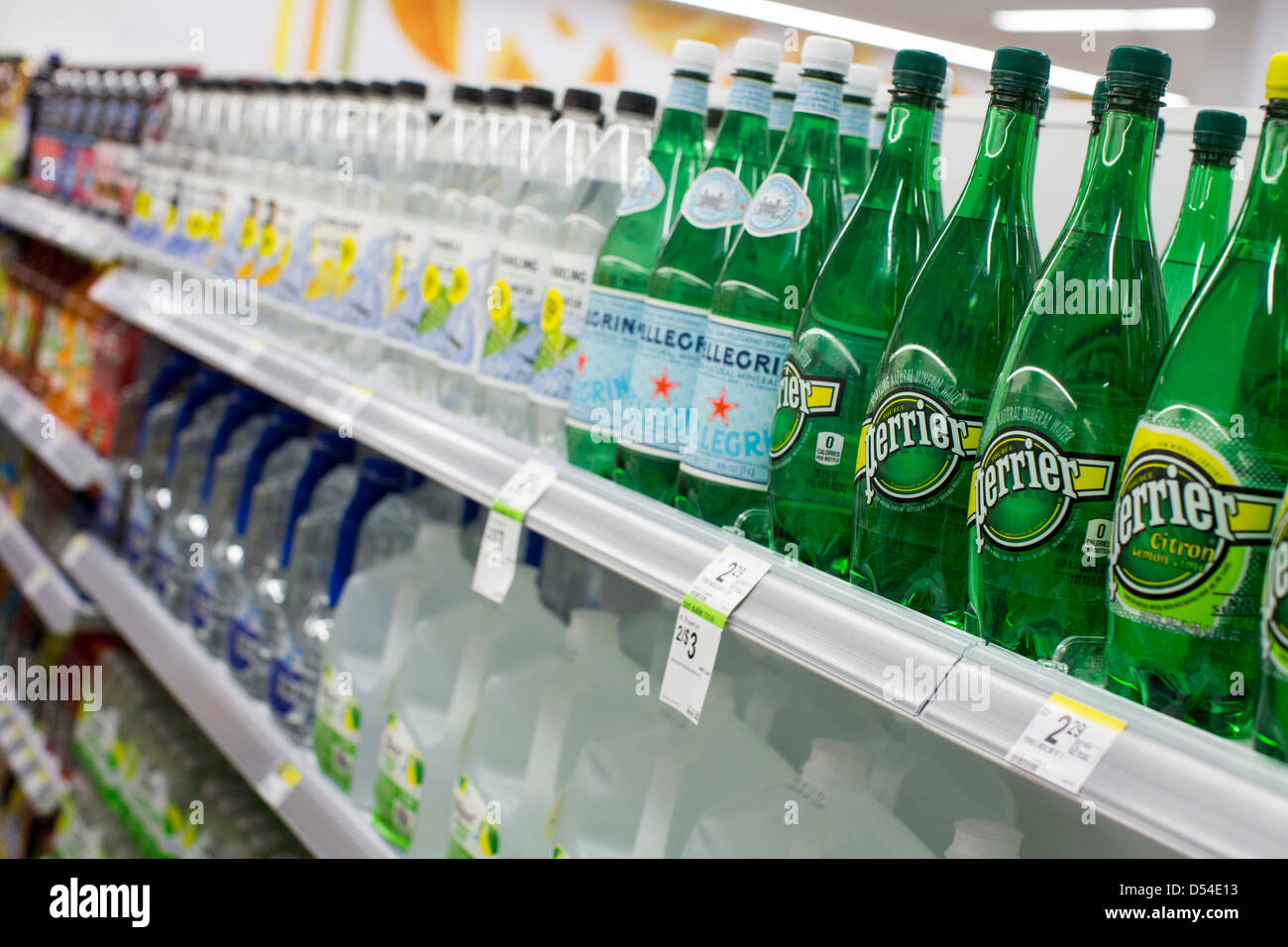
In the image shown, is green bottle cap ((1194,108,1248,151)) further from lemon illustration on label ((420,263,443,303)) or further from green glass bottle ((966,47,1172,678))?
lemon illustration on label ((420,263,443,303))

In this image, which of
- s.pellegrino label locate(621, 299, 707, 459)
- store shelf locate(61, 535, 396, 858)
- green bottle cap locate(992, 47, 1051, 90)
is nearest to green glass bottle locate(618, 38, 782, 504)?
s.pellegrino label locate(621, 299, 707, 459)

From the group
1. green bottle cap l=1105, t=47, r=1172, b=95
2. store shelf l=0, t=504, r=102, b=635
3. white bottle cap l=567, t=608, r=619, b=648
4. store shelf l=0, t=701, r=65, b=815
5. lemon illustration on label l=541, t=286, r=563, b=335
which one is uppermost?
green bottle cap l=1105, t=47, r=1172, b=95

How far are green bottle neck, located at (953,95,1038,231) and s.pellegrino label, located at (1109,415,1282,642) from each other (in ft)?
0.91

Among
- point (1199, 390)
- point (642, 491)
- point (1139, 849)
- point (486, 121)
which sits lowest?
point (1139, 849)

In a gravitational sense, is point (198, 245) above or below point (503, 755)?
above

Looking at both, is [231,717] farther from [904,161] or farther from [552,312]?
[904,161]

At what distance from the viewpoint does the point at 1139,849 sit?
105 cm

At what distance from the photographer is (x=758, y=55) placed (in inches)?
44.0

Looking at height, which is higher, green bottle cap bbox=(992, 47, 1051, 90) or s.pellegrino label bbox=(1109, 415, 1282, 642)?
green bottle cap bbox=(992, 47, 1051, 90)

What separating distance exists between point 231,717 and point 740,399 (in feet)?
4.11

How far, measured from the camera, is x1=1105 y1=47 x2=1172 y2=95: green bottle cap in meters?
0.73

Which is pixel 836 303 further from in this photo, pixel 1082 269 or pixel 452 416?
pixel 452 416
